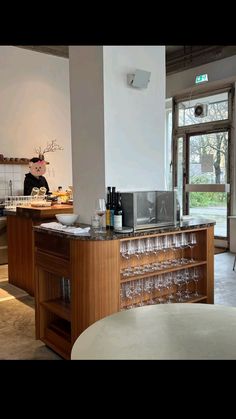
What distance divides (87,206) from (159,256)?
767 mm

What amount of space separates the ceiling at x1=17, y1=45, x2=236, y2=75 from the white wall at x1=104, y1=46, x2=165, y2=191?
160 inches

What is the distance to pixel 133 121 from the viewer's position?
10.7ft

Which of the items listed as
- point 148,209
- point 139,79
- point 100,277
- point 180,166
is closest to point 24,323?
point 100,277

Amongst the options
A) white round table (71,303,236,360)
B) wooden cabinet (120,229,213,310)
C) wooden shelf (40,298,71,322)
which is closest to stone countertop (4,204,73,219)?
wooden shelf (40,298,71,322)

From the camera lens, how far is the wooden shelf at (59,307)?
2816 mm

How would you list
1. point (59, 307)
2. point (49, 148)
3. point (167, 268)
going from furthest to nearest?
point (49, 148) → point (167, 268) → point (59, 307)

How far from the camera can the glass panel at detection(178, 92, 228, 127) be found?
283 inches

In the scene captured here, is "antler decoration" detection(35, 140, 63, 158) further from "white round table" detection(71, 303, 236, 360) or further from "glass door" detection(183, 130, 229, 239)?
"white round table" detection(71, 303, 236, 360)

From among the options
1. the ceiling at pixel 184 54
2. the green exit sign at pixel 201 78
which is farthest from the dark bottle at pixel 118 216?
the green exit sign at pixel 201 78

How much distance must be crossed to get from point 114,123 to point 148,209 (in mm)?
787

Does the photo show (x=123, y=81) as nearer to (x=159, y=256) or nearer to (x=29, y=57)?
(x=159, y=256)

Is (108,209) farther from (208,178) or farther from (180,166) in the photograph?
(180,166)

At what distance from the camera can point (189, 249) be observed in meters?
3.42
